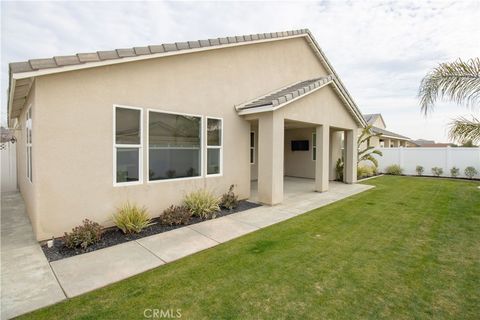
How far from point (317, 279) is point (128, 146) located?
577cm

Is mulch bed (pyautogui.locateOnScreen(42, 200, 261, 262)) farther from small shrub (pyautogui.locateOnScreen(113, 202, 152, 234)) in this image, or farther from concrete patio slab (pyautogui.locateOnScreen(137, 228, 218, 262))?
concrete patio slab (pyautogui.locateOnScreen(137, 228, 218, 262))

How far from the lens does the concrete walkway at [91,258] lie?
3705 mm

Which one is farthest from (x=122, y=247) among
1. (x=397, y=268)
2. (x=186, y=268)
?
(x=397, y=268)

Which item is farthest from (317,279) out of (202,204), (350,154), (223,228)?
(350,154)

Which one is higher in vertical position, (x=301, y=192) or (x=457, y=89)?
(x=457, y=89)

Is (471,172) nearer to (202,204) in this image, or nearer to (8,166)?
(202,204)

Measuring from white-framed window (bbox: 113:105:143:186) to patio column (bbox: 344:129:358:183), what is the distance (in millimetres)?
12223

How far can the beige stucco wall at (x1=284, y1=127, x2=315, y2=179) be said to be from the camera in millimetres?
→ 16094

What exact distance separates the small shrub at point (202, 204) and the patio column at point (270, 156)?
2139mm

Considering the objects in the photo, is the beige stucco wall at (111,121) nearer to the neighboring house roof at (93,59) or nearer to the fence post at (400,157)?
the neighboring house roof at (93,59)

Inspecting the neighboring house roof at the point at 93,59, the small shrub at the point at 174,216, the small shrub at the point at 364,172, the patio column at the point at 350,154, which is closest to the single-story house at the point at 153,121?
the neighboring house roof at the point at 93,59

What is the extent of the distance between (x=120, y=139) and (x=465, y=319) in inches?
303

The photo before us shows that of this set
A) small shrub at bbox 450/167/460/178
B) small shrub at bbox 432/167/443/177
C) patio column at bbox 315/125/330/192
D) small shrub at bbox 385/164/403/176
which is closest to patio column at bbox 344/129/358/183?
patio column at bbox 315/125/330/192

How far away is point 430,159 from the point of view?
18094 millimetres
